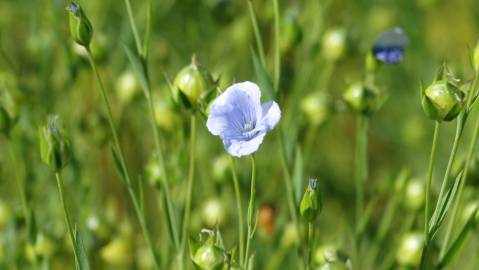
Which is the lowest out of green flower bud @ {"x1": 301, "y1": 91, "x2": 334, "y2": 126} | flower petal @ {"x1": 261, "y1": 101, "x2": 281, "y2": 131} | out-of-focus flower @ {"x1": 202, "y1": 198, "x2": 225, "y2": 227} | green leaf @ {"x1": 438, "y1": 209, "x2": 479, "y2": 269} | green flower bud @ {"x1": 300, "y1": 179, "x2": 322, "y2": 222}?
green leaf @ {"x1": 438, "y1": 209, "x2": 479, "y2": 269}

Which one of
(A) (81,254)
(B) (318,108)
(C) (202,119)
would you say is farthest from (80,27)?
(B) (318,108)

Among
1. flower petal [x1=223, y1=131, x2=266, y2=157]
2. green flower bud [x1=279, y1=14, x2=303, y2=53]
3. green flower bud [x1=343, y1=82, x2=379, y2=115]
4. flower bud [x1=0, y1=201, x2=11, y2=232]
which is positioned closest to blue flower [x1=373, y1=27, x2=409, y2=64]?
green flower bud [x1=343, y1=82, x2=379, y2=115]

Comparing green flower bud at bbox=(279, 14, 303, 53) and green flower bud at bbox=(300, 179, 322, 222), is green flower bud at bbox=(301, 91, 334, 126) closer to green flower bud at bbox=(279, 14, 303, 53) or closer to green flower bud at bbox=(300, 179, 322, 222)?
green flower bud at bbox=(279, 14, 303, 53)

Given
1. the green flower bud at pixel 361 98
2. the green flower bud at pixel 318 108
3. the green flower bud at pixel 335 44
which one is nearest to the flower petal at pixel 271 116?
the green flower bud at pixel 361 98

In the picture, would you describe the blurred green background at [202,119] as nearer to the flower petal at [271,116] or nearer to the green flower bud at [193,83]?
the green flower bud at [193,83]

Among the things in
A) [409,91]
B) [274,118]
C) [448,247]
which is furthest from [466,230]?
[409,91]

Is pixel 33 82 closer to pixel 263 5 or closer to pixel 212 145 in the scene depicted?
pixel 212 145
